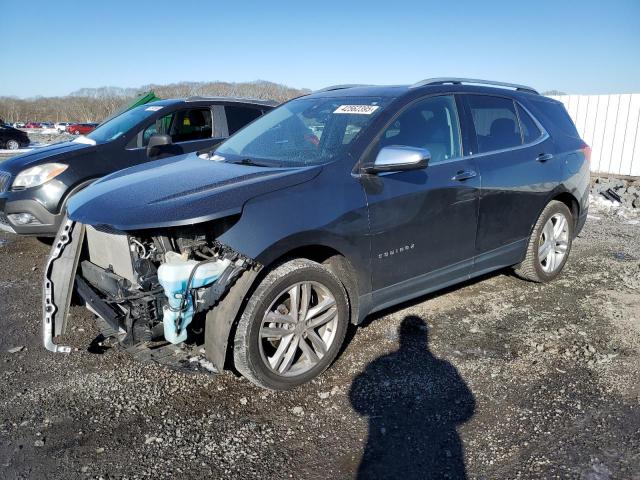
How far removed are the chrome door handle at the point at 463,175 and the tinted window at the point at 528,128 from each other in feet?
3.21

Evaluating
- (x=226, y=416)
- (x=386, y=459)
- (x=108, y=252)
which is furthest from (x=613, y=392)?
(x=108, y=252)

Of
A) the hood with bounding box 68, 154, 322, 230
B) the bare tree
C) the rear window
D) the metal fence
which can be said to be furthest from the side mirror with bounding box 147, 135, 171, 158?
the bare tree

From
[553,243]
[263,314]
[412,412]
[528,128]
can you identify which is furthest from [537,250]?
[263,314]

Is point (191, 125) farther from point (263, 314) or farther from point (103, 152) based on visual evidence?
point (263, 314)

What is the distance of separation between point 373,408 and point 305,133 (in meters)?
1.99

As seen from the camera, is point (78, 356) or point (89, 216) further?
point (78, 356)

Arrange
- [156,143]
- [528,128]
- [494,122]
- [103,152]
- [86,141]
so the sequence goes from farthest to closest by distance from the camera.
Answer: [86,141] → [103,152] → [156,143] → [528,128] → [494,122]

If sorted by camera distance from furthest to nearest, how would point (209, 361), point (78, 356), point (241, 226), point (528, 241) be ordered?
point (528, 241) < point (78, 356) < point (209, 361) < point (241, 226)

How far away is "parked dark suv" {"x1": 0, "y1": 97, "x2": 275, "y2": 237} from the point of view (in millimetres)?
5316

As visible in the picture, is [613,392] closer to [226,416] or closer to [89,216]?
[226,416]

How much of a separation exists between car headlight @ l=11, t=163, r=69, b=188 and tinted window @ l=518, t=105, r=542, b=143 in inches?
185

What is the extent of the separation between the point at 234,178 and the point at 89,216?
848 millimetres

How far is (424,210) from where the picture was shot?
3.51 meters

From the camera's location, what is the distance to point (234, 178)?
10.00 ft
